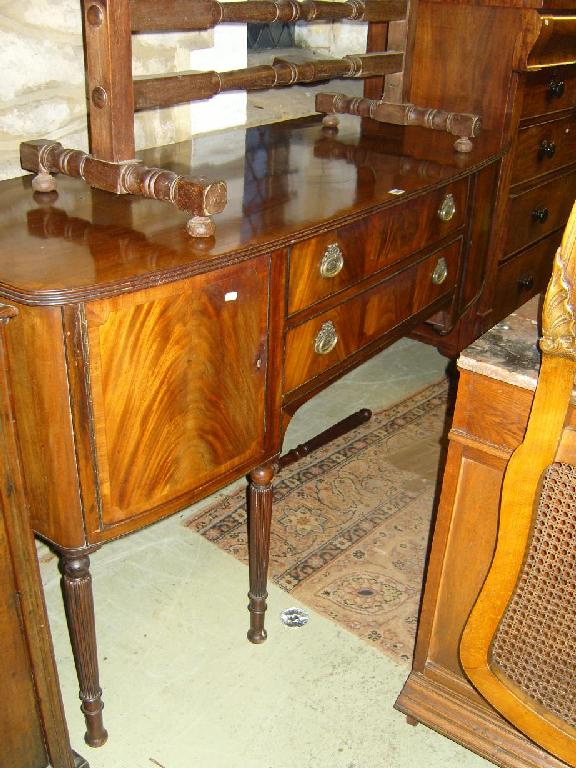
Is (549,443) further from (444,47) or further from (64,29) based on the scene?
(444,47)

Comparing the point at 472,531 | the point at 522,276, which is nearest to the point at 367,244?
the point at 472,531

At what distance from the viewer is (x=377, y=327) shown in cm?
218

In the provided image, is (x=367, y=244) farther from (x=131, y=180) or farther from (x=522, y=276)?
(x=522, y=276)

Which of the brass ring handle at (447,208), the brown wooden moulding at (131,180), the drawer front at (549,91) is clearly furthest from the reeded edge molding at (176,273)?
the drawer front at (549,91)

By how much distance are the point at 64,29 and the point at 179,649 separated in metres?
1.64

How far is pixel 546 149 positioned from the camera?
3143 mm

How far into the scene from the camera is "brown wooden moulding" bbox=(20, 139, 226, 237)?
1.59 m

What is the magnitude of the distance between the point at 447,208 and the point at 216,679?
142cm

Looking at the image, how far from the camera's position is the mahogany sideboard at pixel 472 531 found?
1492mm

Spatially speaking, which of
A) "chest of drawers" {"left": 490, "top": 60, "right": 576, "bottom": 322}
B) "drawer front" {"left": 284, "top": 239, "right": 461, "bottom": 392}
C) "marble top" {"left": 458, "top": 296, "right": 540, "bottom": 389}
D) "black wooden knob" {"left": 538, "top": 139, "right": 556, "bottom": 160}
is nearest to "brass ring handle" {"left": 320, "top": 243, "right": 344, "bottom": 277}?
"drawer front" {"left": 284, "top": 239, "right": 461, "bottom": 392}

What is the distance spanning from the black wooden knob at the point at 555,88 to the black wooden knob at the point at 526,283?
73cm

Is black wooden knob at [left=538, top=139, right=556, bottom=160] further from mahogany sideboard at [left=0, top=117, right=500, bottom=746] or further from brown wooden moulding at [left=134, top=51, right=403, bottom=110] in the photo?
mahogany sideboard at [left=0, top=117, right=500, bottom=746]

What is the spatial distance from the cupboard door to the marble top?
45cm

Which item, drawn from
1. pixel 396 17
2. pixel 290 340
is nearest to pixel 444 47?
pixel 396 17
